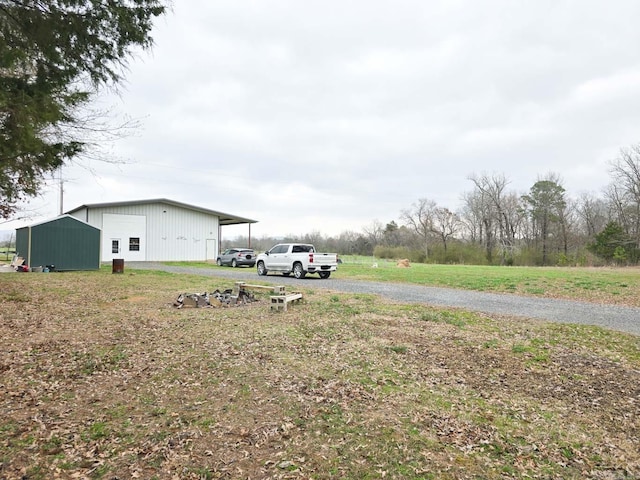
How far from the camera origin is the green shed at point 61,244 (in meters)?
19.6

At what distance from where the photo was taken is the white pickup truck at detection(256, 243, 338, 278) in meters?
18.2

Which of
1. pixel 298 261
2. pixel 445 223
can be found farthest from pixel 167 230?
pixel 445 223

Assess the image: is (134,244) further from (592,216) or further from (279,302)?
(592,216)

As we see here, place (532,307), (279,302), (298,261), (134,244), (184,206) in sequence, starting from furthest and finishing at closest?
(184,206), (134,244), (298,261), (532,307), (279,302)

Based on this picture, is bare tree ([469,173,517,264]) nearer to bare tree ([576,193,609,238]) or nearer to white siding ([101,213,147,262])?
bare tree ([576,193,609,238])

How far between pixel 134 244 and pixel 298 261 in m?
19.1

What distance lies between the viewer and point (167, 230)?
33000 mm

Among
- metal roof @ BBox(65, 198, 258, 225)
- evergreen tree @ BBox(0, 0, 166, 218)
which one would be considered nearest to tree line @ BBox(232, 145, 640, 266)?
metal roof @ BBox(65, 198, 258, 225)

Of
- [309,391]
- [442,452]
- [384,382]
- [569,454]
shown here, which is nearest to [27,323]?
[309,391]

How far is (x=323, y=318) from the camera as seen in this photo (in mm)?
8227

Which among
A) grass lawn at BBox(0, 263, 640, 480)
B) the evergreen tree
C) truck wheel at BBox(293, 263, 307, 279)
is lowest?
grass lawn at BBox(0, 263, 640, 480)

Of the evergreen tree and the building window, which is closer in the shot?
the evergreen tree

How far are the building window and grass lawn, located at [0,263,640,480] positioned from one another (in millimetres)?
25585

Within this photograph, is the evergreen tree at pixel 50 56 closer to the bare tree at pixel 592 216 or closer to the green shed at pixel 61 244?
the green shed at pixel 61 244
